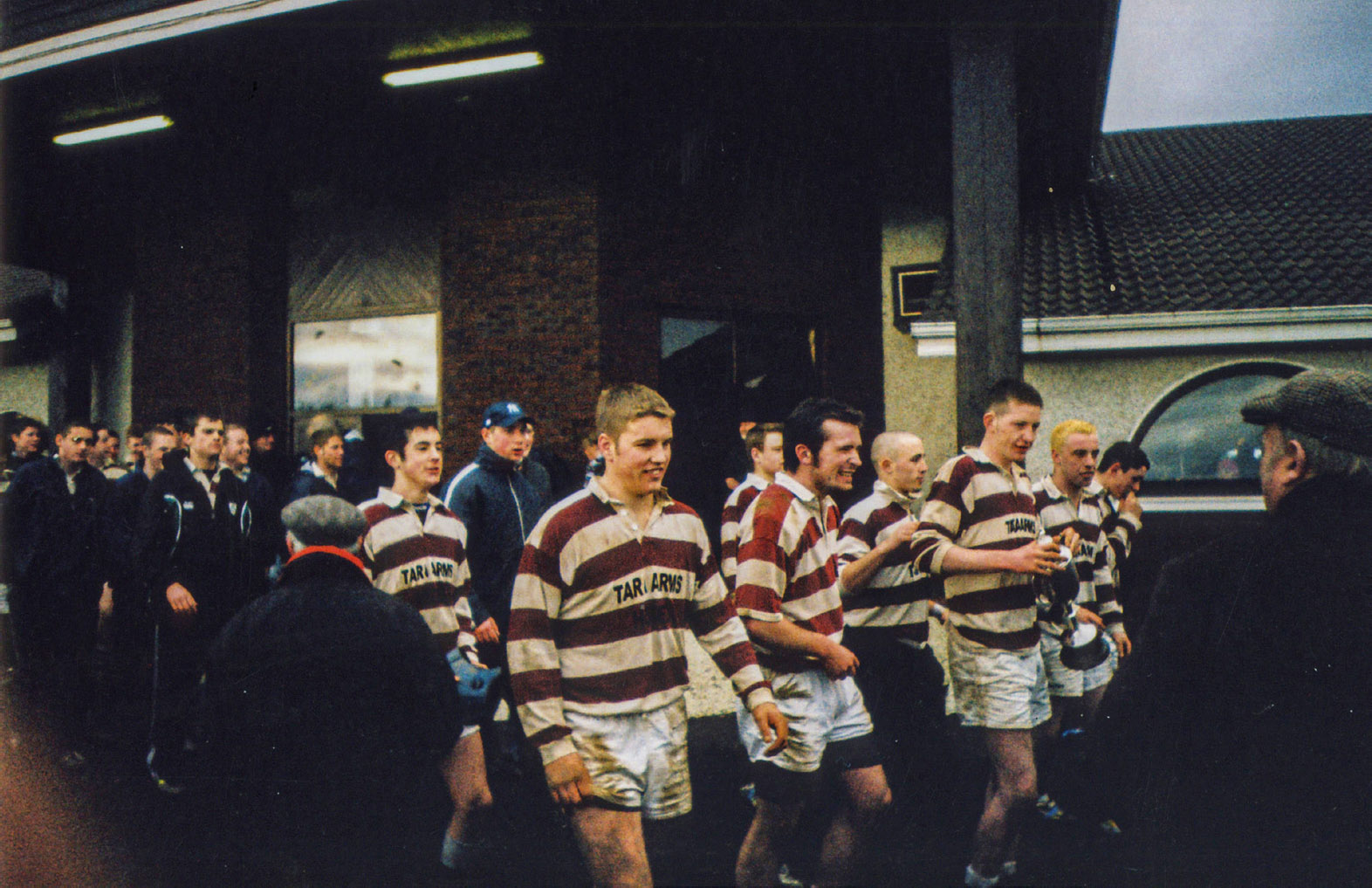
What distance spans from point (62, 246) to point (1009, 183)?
11.8 m

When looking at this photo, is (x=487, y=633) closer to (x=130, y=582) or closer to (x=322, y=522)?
(x=322, y=522)

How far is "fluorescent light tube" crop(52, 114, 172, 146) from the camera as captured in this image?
967 centimetres

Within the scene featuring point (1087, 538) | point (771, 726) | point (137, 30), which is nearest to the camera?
point (771, 726)

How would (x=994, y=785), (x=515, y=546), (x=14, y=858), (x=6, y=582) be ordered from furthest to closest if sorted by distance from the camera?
1. (x=6, y=582)
2. (x=515, y=546)
3. (x=14, y=858)
4. (x=994, y=785)

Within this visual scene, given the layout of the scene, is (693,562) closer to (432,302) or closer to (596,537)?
(596,537)

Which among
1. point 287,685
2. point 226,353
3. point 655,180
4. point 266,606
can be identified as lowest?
point 287,685

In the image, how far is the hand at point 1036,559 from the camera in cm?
363

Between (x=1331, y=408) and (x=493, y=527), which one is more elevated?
(x=1331, y=408)

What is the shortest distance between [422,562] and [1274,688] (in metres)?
3.21

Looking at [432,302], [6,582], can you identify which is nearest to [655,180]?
[432,302]

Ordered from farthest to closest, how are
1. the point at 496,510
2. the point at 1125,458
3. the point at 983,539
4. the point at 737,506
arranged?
1. the point at 1125,458
2. the point at 737,506
3. the point at 496,510
4. the point at 983,539

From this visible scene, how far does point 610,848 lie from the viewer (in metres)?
2.72

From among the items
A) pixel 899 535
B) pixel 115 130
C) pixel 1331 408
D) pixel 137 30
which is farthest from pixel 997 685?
pixel 115 130

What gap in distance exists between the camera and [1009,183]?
20.3 ft
